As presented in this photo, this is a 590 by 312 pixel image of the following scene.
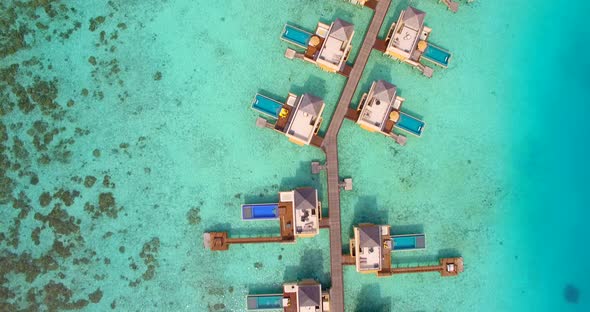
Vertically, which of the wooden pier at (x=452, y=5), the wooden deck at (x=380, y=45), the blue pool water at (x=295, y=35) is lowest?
the wooden deck at (x=380, y=45)

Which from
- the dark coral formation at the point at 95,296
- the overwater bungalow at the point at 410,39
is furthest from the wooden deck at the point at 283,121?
the dark coral formation at the point at 95,296

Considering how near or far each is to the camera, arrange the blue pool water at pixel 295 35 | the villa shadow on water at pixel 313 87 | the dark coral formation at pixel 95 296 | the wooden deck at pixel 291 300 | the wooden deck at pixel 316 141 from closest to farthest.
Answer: the wooden deck at pixel 291 300
the dark coral formation at pixel 95 296
the wooden deck at pixel 316 141
the blue pool water at pixel 295 35
the villa shadow on water at pixel 313 87

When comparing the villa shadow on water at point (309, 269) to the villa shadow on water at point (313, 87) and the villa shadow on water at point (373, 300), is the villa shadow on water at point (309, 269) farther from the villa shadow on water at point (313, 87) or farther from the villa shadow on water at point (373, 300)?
the villa shadow on water at point (313, 87)

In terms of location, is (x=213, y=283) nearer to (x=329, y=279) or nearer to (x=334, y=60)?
(x=329, y=279)

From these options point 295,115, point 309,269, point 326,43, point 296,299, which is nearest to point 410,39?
point 326,43

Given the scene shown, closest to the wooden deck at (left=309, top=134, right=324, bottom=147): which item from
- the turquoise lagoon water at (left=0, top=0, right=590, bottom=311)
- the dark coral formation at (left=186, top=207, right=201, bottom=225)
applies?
the turquoise lagoon water at (left=0, top=0, right=590, bottom=311)

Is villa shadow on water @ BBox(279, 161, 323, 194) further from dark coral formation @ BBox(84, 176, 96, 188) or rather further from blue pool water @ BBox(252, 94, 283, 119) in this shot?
dark coral formation @ BBox(84, 176, 96, 188)

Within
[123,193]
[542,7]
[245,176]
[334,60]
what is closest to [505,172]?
[542,7]
